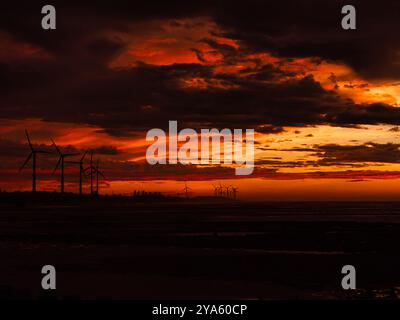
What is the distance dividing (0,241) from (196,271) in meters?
27.2

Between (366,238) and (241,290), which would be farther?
(366,238)

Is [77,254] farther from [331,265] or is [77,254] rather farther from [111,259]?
[331,265]

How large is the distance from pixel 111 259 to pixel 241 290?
1503 cm

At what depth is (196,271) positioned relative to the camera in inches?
1464
